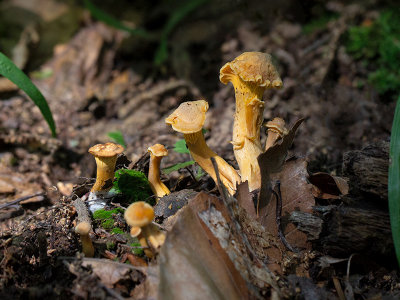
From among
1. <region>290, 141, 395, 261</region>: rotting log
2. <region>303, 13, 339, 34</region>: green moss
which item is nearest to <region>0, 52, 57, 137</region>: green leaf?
<region>290, 141, 395, 261</region>: rotting log

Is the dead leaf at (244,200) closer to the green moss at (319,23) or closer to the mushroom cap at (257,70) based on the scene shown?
the mushroom cap at (257,70)

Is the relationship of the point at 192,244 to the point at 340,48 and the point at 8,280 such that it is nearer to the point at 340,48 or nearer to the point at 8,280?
the point at 8,280

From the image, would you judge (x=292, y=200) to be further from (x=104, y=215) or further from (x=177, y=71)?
(x=177, y=71)

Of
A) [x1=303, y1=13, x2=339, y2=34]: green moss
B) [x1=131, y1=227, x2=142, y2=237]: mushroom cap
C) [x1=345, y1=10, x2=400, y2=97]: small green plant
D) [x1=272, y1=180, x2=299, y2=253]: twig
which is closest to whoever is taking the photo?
[x1=131, y1=227, x2=142, y2=237]: mushroom cap

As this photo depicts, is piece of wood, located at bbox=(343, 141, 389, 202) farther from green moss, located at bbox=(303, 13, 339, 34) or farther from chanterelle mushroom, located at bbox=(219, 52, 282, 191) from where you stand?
green moss, located at bbox=(303, 13, 339, 34)

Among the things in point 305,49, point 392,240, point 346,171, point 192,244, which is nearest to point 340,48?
point 305,49

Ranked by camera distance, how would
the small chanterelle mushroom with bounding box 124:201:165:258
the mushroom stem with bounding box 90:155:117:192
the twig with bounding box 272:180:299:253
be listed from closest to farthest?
1. the small chanterelle mushroom with bounding box 124:201:165:258
2. the twig with bounding box 272:180:299:253
3. the mushroom stem with bounding box 90:155:117:192

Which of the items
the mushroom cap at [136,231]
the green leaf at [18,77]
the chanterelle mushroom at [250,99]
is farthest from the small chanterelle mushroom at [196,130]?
the green leaf at [18,77]
